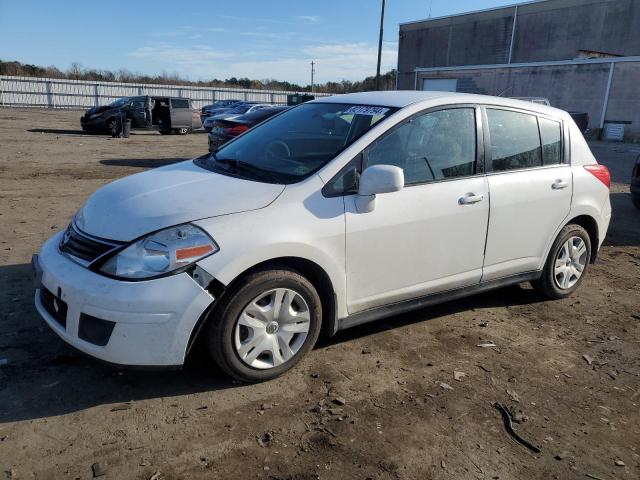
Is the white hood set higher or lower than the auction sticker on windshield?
lower

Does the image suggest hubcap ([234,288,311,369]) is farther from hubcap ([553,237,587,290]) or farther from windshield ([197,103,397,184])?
hubcap ([553,237,587,290])

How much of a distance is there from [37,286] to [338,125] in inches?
91.3

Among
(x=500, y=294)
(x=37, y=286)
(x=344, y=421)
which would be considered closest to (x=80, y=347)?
(x=37, y=286)

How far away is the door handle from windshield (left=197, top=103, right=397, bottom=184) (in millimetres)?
824

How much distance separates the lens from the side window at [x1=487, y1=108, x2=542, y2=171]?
13.7 ft

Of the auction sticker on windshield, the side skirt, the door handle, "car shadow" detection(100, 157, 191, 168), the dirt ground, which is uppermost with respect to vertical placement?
the auction sticker on windshield

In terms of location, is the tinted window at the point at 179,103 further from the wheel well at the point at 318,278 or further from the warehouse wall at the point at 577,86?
the wheel well at the point at 318,278

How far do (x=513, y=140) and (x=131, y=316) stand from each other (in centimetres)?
323

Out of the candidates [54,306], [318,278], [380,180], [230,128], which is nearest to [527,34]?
[230,128]

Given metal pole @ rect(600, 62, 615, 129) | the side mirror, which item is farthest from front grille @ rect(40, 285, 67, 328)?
metal pole @ rect(600, 62, 615, 129)

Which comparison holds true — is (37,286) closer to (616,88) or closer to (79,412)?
(79,412)

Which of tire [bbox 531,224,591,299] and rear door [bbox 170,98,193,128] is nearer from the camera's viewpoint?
tire [bbox 531,224,591,299]

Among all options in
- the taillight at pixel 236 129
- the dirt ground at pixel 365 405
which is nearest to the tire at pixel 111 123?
the taillight at pixel 236 129

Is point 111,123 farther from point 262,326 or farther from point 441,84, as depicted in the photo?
point 441,84
